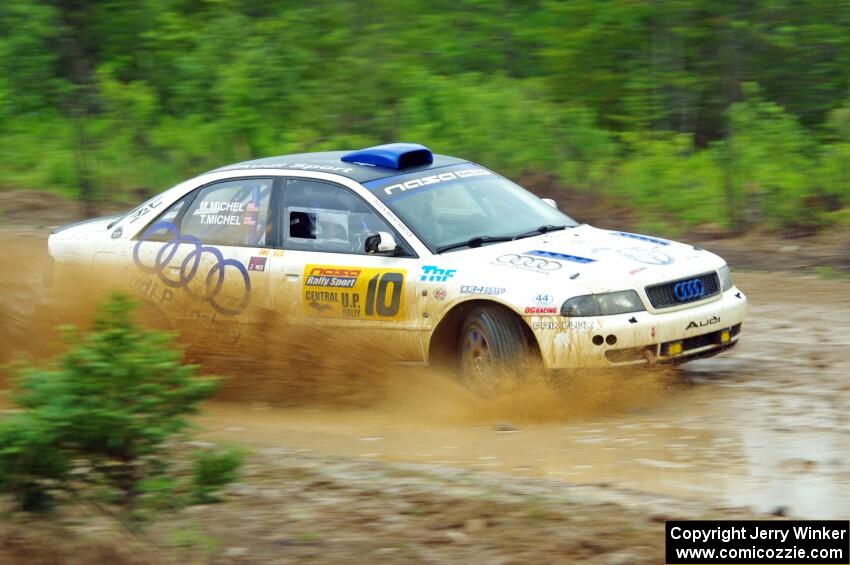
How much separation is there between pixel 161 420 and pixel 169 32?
52.0 ft

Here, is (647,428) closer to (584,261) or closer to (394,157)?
(584,261)

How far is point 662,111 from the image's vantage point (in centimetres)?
1523

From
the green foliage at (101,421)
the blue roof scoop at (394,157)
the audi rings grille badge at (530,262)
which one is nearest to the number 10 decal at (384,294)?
the audi rings grille badge at (530,262)

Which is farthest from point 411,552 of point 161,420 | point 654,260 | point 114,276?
point 114,276

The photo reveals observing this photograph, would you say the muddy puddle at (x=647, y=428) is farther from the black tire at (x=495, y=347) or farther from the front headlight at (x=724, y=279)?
the front headlight at (x=724, y=279)

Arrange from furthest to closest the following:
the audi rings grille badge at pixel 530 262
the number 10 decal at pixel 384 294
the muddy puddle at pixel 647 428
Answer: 1. the number 10 decal at pixel 384 294
2. the audi rings grille badge at pixel 530 262
3. the muddy puddle at pixel 647 428

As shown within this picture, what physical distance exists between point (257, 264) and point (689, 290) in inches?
109

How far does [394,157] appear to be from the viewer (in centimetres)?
830

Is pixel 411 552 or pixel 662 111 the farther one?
pixel 662 111

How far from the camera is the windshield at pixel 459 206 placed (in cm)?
788

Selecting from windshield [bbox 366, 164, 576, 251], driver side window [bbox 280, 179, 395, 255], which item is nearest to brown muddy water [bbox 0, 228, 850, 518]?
driver side window [bbox 280, 179, 395, 255]

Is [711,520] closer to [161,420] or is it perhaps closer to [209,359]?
[161,420]

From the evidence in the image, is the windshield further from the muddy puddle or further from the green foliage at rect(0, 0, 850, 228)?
the green foliage at rect(0, 0, 850, 228)

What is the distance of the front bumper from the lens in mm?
7086
